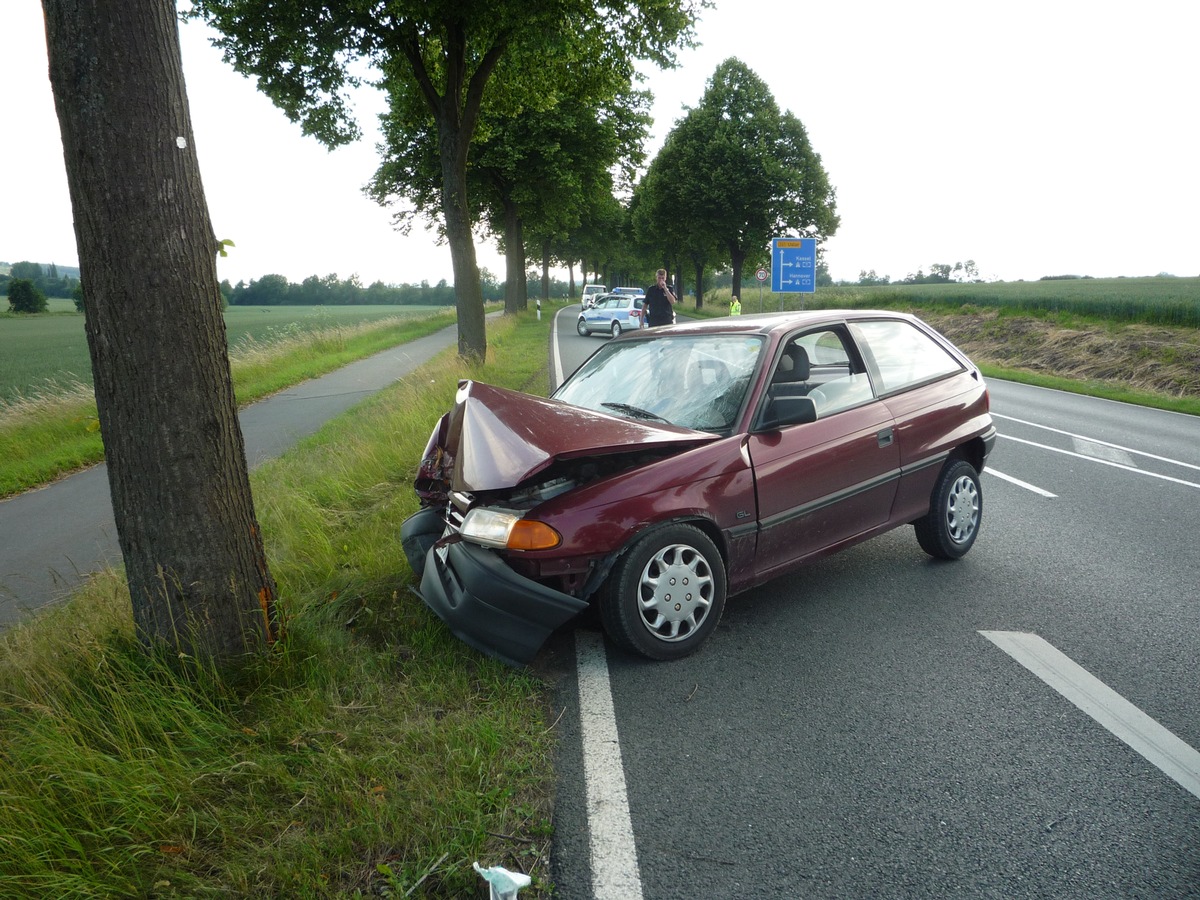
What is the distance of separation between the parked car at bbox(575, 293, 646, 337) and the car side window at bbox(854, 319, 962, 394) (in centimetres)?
2524

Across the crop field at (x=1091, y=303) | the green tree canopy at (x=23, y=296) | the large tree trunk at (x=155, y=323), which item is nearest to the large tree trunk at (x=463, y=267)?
the large tree trunk at (x=155, y=323)

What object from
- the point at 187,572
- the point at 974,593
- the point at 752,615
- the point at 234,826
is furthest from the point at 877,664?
the point at 187,572

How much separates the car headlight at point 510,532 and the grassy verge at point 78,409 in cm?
863

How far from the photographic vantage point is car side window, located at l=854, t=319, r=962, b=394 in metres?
4.98

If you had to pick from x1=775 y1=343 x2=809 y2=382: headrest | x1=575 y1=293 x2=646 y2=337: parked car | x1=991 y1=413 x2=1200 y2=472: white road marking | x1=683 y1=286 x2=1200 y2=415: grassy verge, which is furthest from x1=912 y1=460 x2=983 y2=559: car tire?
x1=575 y1=293 x2=646 y2=337: parked car

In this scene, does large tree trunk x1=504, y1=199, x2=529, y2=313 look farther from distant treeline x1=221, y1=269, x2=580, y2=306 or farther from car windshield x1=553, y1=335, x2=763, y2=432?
distant treeline x1=221, y1=269, x2=580, y2=306

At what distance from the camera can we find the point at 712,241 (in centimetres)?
4534

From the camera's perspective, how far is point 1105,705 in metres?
3.33

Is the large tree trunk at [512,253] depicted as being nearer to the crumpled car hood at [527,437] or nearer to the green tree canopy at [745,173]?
the green tree canopy at [745,173]

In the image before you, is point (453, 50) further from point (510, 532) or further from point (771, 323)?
point (510, 532)

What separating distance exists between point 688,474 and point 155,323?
2324 mm

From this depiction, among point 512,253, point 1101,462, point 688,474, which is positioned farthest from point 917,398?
point 512,253

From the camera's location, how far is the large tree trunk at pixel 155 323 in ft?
9.71

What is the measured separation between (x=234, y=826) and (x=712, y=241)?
149ft
